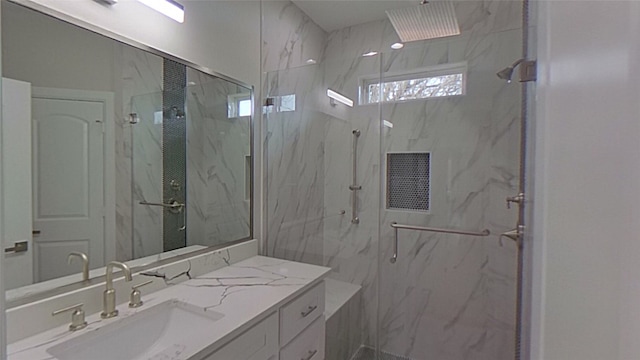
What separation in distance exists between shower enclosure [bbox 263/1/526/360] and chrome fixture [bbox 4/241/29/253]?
1435 mm

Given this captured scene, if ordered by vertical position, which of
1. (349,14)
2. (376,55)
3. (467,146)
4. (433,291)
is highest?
(349,14)

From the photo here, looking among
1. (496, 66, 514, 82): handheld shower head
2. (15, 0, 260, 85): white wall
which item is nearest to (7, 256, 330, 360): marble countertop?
(15, 0, 260, 85): white wall

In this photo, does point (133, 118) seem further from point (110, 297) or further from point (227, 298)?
point (227, 298)

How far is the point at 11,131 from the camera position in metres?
1.05

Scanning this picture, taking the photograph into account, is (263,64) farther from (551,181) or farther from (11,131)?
(551,181)

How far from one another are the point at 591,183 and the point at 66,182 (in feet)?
4.99

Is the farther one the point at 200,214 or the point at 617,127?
the point at 200,214

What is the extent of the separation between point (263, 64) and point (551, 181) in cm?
220

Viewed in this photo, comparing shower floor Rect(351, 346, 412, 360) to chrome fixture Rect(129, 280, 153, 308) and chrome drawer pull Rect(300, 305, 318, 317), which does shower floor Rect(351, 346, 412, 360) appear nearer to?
chrome drawer pull Rect(300, 305, 318, 317)

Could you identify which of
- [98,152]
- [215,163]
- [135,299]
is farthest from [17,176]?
[215,163]

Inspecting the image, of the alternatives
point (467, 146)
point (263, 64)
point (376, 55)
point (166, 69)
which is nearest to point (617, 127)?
point (166, 69)

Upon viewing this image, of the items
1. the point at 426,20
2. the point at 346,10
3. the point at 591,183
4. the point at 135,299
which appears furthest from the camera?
the point at 346,10

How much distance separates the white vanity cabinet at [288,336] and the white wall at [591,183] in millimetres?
1015

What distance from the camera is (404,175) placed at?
2484 mm
